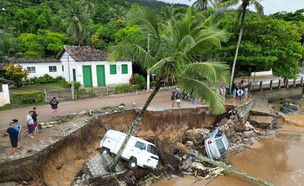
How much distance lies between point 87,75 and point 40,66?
30.4 feet

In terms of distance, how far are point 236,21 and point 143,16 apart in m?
16.8

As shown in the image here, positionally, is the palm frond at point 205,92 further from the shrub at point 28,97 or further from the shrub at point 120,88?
the shrub at point 28,97

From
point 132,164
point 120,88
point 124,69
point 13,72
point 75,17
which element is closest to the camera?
point 132,164

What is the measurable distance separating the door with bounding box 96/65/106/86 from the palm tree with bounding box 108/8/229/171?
1705cm

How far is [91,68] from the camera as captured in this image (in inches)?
902

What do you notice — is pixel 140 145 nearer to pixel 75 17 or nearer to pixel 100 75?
pixel 100 75

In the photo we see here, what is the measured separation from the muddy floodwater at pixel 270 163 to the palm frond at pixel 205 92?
612 centimetres

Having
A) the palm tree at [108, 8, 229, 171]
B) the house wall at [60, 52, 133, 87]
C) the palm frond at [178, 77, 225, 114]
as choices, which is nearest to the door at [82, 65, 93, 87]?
the house wall at [60, 52, 133, 87]

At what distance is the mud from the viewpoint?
832cm

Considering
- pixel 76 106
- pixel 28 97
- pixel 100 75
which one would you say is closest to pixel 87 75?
pixel 100 75

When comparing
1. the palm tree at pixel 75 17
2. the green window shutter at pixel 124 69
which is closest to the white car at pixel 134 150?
the green window shutter at pixel 124 69

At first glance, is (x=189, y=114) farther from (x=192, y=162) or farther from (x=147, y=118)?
(x=192, y=162)

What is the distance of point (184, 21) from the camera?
6.78m

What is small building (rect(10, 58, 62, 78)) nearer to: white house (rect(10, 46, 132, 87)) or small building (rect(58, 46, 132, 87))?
white house (rect(10, 46, 132, 87))
